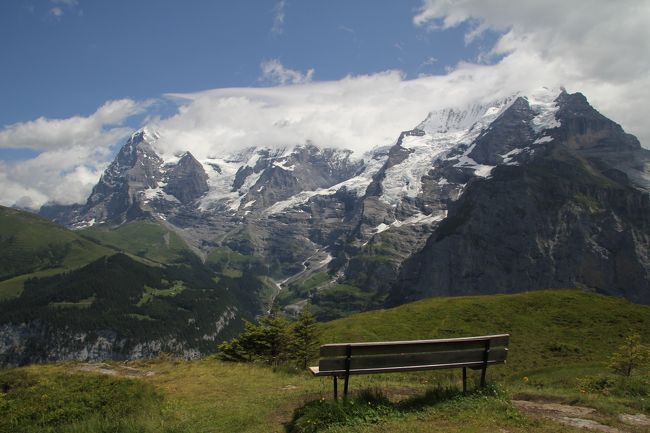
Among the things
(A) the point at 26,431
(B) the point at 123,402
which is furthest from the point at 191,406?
(A) the point at 26,431

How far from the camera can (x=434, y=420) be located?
14.4 m

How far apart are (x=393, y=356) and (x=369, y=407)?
1742 millimetres

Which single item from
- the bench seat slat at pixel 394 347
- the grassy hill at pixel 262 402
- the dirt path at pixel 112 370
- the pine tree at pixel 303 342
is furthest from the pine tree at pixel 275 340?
the bench seat slat at pixel 394 347

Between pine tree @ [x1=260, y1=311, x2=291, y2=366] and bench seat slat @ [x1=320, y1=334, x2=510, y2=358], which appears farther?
pine tree @ [x1=260, y1=311, x2=291, y2=366]

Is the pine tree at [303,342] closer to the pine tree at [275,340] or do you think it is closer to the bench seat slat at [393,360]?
the pine tree at [275,340]

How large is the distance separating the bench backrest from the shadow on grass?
1.05 metres

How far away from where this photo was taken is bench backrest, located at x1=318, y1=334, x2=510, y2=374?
1498cm

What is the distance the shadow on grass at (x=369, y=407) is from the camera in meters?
14.5

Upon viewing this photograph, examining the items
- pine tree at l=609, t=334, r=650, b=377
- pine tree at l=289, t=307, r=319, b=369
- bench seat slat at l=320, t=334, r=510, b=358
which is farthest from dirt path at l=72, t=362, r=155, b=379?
pine tree at l=609, t=334, r=650, b=377

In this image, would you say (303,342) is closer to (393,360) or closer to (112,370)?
(112,370)

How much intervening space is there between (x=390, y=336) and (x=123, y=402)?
5227cm

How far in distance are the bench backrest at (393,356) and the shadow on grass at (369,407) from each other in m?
1.05

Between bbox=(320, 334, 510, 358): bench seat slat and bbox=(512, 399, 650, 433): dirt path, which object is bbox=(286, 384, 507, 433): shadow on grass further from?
bbox=(320, 334, 510, 358): bench seat slat

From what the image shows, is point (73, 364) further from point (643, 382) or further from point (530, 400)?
point (643, 382)
